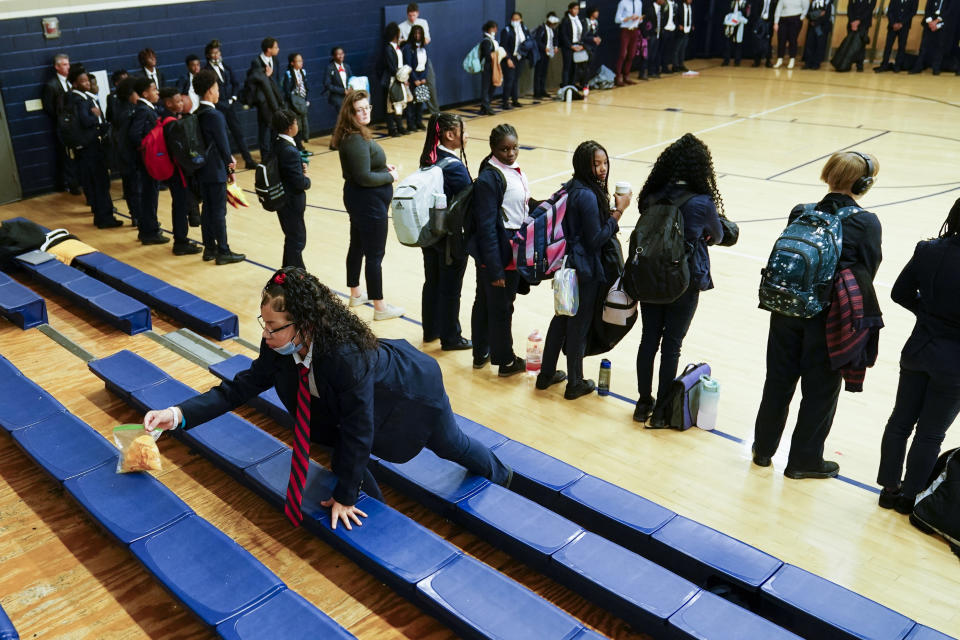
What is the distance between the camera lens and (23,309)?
573cm

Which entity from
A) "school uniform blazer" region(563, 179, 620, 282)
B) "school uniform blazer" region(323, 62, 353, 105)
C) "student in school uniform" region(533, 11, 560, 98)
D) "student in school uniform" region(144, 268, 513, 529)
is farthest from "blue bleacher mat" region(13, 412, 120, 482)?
"student in school uniform" region(533, 11, 560, 98)

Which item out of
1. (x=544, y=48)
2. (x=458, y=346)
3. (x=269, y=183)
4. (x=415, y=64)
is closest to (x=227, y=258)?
(x=269, y=183)

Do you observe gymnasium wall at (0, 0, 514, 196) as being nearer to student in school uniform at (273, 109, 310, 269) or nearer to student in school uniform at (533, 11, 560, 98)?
student in school uniform at (533, 11, 560, 98)

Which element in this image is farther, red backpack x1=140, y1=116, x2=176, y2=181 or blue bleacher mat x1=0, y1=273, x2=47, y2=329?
red backpack x1=140, y1=116, x2=176, y2=181

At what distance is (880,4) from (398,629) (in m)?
18.9

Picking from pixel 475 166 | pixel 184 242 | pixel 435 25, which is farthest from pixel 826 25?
pixel 184 242

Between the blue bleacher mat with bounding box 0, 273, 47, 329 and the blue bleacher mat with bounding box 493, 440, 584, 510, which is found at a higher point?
the blue bleacher mat with bounding box 0, 273, 47, 329

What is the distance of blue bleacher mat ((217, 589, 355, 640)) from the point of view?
2.82 metres

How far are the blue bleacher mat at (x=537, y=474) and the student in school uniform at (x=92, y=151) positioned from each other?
6.35 m

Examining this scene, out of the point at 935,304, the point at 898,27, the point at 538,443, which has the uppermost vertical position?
the point at 898,27

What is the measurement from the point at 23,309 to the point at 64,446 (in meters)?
2.25

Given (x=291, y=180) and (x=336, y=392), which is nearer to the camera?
(x=336, y=392)

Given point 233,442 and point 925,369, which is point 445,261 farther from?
point 925,369

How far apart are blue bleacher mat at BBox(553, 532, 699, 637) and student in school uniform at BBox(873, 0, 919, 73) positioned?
1683 centimetres
